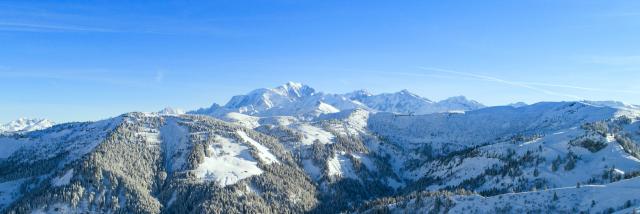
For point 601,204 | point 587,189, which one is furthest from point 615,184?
point 601,204

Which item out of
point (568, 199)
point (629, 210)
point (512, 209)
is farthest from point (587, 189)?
point (629, 210)

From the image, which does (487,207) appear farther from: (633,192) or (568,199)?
(633,192)

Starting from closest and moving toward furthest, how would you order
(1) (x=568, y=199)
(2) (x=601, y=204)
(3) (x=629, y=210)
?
1. (3) (x=629, y=210)
2. (2) (x=601, y=204)
3. (1) (x=568, y=199)

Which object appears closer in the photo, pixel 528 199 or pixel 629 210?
pixel 629 210

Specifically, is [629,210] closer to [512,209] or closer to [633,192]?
[633,192]

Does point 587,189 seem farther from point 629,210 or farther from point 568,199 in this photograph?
point 629,210

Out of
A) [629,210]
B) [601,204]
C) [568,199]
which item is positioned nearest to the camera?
[629,210]

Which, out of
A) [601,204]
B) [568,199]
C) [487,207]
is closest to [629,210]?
[601,204]

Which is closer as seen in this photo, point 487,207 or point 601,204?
point 601,204
